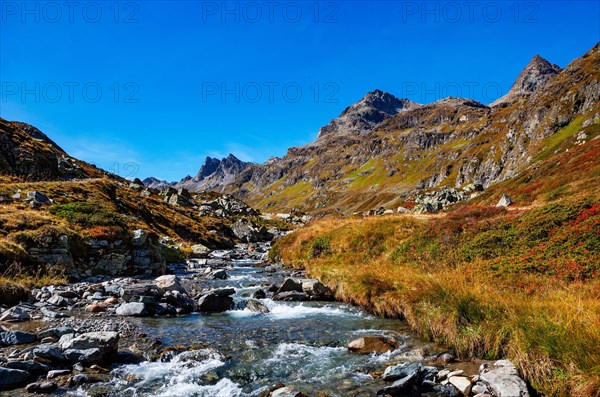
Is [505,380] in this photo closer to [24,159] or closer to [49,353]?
[49,353]

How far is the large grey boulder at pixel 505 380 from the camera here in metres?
7.45

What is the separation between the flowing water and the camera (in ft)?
30.1

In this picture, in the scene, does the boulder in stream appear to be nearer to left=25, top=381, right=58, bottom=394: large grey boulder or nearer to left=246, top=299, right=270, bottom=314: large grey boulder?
left=246, top=299, right=270, bottom=314: large grey boulder

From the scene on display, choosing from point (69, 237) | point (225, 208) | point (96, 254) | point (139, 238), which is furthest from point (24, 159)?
point (225, 208)

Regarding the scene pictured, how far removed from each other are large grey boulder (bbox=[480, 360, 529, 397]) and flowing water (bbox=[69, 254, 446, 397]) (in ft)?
8.60

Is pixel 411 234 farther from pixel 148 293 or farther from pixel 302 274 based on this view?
pixel 148 293

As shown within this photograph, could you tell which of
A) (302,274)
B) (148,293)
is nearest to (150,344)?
(148,293)

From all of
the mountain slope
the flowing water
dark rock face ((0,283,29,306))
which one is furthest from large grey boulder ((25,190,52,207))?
the flowing water

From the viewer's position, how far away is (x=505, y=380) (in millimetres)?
7832

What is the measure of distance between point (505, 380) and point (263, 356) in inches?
275

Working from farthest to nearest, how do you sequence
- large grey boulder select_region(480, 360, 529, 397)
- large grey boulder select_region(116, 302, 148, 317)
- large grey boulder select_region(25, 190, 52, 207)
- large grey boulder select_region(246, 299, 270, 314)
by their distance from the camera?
1. large grey boulder select_region(25, 190, 52, 207)
2. large grey boulder select_region(246, 299, 270, 314)
3. large grey boulder select_region(116, 302, 148, 317)
4. large grey boulder select_region(480, 360, 529, 397)

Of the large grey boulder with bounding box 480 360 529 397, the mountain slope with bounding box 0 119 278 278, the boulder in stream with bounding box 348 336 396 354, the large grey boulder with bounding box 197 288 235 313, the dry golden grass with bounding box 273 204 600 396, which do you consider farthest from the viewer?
the mountain slope with bounding box 0 119 278 278

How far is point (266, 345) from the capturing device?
41.7ft

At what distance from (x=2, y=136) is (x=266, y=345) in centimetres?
5862
